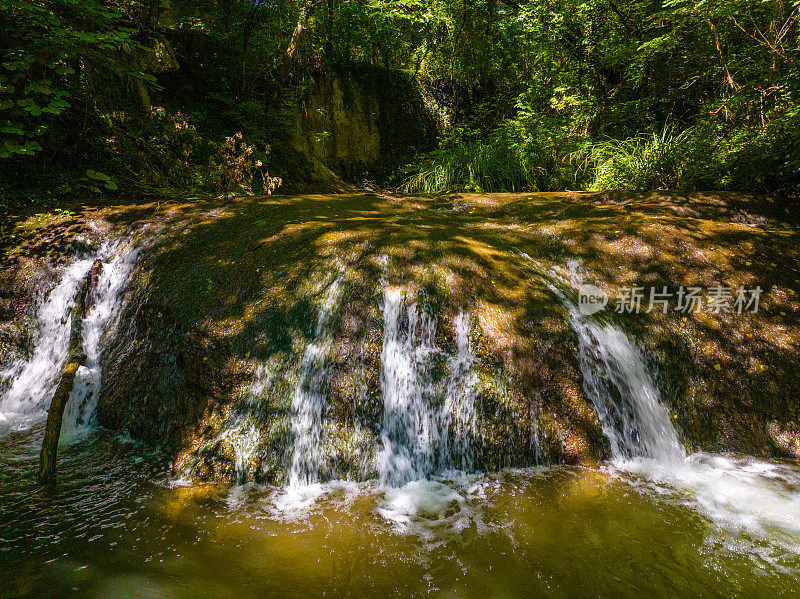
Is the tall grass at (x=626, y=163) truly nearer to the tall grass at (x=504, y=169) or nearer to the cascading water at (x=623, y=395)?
the tall grass at (x=504, y=169)

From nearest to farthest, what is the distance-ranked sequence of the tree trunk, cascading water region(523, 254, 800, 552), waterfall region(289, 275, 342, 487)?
cascading water region(523, 254, 800, 552), the tree trunk, waterfall region(289, 275, 342, 487)

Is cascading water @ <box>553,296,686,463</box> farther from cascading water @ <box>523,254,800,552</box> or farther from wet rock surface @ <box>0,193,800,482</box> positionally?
wet rock surface @ <box>0,193,800,482</box>

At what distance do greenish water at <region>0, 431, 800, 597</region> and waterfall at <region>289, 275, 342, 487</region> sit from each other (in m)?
0.15

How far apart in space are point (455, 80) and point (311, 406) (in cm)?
1229

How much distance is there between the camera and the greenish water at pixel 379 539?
185 centimetres

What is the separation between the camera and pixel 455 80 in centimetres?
1234

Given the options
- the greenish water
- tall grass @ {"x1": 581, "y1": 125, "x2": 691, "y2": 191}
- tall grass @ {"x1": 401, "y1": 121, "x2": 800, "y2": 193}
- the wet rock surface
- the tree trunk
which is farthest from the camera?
tall grass @ {"x1": 581, "y1": 125, "x2": 691, "y2": 191}

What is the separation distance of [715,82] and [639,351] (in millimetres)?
6636

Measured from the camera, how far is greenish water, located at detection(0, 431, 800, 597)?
73.0 inches

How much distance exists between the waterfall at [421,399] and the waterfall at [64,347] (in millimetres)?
2621

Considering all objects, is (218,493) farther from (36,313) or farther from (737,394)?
(737,394)

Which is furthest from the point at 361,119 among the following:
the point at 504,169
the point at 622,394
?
the point at 622,394

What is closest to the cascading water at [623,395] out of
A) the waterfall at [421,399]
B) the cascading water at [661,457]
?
the cascading water at [661,457]

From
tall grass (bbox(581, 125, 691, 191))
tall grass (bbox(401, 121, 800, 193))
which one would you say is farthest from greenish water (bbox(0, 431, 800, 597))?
tall grass (bbox(581, 125, 691, 191))
